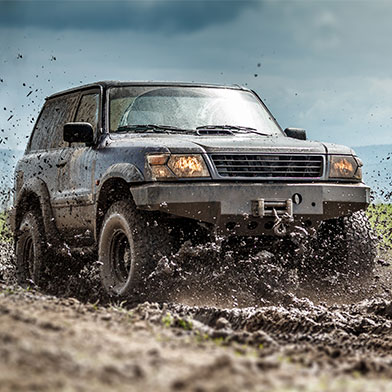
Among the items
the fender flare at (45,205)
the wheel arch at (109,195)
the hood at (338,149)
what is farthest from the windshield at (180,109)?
the fender flare at (45,205)

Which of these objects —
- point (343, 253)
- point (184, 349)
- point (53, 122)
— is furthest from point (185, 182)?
point (53, 122)

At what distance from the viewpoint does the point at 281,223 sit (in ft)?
24.8

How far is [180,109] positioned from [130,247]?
1.73 m

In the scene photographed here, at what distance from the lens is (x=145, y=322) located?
19.1ft

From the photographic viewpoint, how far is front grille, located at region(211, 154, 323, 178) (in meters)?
7.57

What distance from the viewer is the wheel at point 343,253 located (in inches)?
326

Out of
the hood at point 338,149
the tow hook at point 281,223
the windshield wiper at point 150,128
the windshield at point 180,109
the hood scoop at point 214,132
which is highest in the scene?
the windshield at point 180,109

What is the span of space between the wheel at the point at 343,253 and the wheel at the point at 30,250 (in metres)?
3.18

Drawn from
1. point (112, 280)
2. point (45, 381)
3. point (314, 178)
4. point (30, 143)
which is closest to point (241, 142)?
point (314, 178)

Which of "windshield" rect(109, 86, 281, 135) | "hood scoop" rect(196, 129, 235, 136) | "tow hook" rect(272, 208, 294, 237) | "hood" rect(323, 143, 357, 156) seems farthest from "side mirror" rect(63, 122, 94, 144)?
"hood" rect(323, 143, 357, 156)

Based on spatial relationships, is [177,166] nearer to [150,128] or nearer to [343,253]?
[150,128]

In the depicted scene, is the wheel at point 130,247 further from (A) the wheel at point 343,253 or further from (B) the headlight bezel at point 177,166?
(A) the wheel at point 343,253

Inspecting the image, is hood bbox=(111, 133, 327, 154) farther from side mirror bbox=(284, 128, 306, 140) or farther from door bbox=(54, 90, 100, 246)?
side mirror bbox=(284, 128, 306, 140)

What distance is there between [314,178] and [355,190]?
0.43m
